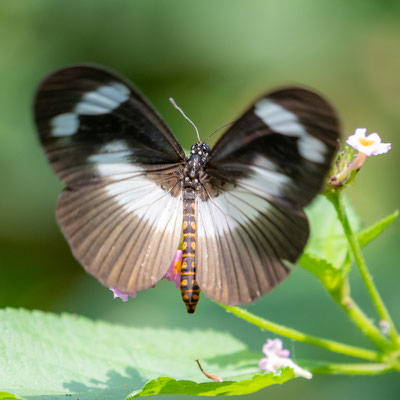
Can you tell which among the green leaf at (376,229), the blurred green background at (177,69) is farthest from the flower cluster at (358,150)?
the blurred green background at (177,69)

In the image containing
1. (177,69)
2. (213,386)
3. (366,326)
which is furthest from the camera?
(177,69)

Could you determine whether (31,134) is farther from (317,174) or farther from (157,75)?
(317,174)

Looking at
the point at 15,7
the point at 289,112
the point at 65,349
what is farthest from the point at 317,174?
the point at 15,7

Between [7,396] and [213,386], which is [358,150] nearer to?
[213,386]

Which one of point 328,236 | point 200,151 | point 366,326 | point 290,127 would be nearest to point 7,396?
point 200,151

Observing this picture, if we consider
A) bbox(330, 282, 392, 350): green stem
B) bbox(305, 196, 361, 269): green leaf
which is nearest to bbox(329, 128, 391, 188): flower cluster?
bbox(305, 196, 361, 269): green leaf
